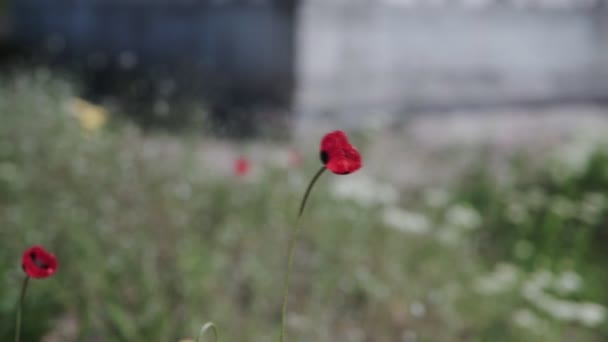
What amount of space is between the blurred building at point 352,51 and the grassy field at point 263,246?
6.21 ft

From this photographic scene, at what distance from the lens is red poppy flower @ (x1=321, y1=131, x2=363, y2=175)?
1.23 metres

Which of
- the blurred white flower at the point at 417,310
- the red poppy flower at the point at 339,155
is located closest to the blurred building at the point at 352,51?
the blurred white flower at the point at 417,310

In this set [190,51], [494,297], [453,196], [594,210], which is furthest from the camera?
[190,51]

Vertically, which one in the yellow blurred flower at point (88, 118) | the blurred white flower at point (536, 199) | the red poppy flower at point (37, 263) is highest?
the red poppy flower at point (37, 263)

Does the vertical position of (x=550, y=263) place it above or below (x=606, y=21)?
below

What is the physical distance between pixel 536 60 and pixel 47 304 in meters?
8.27

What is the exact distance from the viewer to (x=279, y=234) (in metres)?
3.81

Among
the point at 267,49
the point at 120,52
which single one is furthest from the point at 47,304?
the point at 120,52

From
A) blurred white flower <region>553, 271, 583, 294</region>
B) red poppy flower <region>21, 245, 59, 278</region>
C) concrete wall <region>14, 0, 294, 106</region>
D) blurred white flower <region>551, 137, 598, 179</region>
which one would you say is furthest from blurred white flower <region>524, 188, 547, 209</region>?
red poppy flower <region>21, 245, 59, 278</region>

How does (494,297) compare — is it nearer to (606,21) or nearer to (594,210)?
(594,210)

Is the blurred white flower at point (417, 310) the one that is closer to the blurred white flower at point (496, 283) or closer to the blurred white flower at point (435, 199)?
the blurred white flower at point (496, 283)

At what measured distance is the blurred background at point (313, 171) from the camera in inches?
121

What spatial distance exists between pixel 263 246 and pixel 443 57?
17.5 ft

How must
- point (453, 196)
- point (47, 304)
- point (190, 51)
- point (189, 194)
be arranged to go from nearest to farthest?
point (47, 304), point (189, 194), point (453, 196), point (190, 51)
